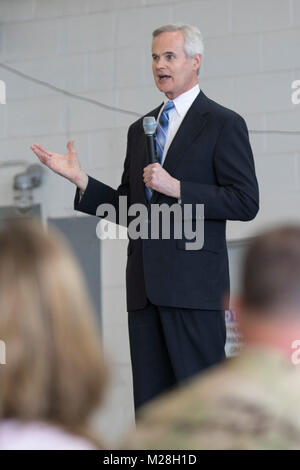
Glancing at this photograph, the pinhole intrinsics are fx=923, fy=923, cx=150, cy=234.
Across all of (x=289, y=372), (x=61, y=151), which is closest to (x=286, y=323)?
(x=289, y=372)

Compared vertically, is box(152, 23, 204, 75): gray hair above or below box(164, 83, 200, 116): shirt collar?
above

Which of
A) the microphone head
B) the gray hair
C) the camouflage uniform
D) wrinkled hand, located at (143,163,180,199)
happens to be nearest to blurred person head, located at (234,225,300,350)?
the camouflage uniform

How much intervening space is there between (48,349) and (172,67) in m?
1.81

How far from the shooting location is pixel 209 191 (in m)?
2.62

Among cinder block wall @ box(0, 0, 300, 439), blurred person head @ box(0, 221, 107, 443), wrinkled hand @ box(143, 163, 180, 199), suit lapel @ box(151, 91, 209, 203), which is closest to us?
blurred person head @ box(0, 221, 107, 443)

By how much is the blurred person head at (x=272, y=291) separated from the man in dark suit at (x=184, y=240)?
4.54ft

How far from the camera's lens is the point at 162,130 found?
9.17ft

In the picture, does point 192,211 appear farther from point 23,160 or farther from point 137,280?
point 23,160

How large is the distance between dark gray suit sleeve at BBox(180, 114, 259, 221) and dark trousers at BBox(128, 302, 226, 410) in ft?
0.97

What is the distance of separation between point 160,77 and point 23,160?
1.78 metres

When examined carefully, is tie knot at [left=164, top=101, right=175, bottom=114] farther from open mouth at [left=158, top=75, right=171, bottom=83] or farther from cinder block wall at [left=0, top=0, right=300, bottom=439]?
cinder block wall at [left=0, top=0, right=300, bottom=439]

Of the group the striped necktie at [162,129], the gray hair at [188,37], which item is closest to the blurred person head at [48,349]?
the striped necktie at [162,129]

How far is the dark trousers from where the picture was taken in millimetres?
2598

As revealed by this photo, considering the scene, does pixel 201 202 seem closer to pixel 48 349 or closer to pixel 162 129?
pixel 162 129
